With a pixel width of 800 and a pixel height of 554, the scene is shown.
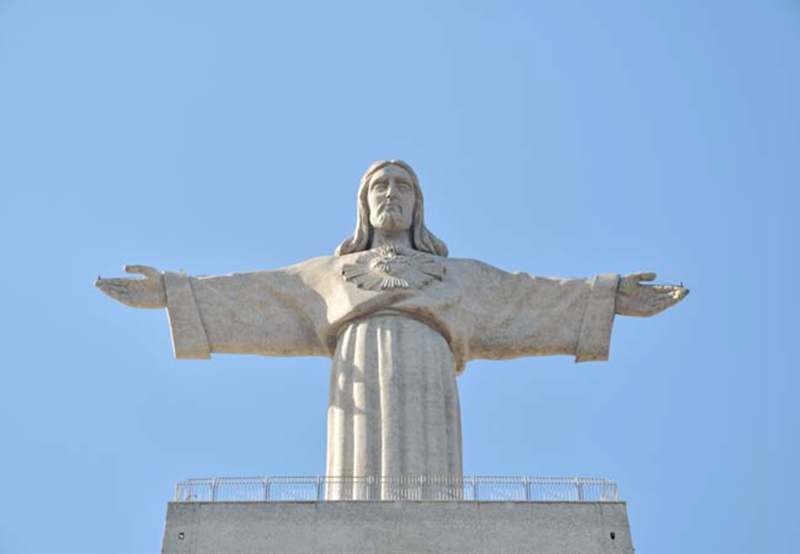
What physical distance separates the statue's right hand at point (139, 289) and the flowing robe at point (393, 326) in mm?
162

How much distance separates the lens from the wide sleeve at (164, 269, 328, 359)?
2128 centimetres

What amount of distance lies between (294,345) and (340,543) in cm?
526

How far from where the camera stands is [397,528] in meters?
16.6

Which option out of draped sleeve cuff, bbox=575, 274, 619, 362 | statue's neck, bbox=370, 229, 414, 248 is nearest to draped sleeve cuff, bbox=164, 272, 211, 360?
statue's neck, bbox=370, 229, 414, 248

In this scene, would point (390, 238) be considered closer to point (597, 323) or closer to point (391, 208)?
point (391, 208)

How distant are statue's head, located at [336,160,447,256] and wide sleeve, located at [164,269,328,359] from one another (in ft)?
3.81

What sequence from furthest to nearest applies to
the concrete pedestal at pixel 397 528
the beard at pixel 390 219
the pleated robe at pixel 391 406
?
the beard at pixel 390 219 → the pleated robe at pixel 391 406 → the concrete pedestal at pixel 397 528

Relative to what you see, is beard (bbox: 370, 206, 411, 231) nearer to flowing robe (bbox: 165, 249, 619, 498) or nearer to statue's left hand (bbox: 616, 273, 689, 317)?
flowing robe (bbox: 165, 249, 619, 498)

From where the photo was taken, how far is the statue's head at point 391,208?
2208 centimetres

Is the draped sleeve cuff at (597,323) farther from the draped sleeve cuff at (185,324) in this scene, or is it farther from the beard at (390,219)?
the draped sleeve cuff at (185,324)

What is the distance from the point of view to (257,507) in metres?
16.8

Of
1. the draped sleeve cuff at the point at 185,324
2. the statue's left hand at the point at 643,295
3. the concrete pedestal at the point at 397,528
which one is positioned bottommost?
the concrete pedestal at the point at 397,528

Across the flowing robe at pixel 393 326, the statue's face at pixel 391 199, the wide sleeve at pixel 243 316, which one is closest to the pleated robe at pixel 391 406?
the flowing robe at pixel 393 326

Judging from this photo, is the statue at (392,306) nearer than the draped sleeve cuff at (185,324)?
Yes
